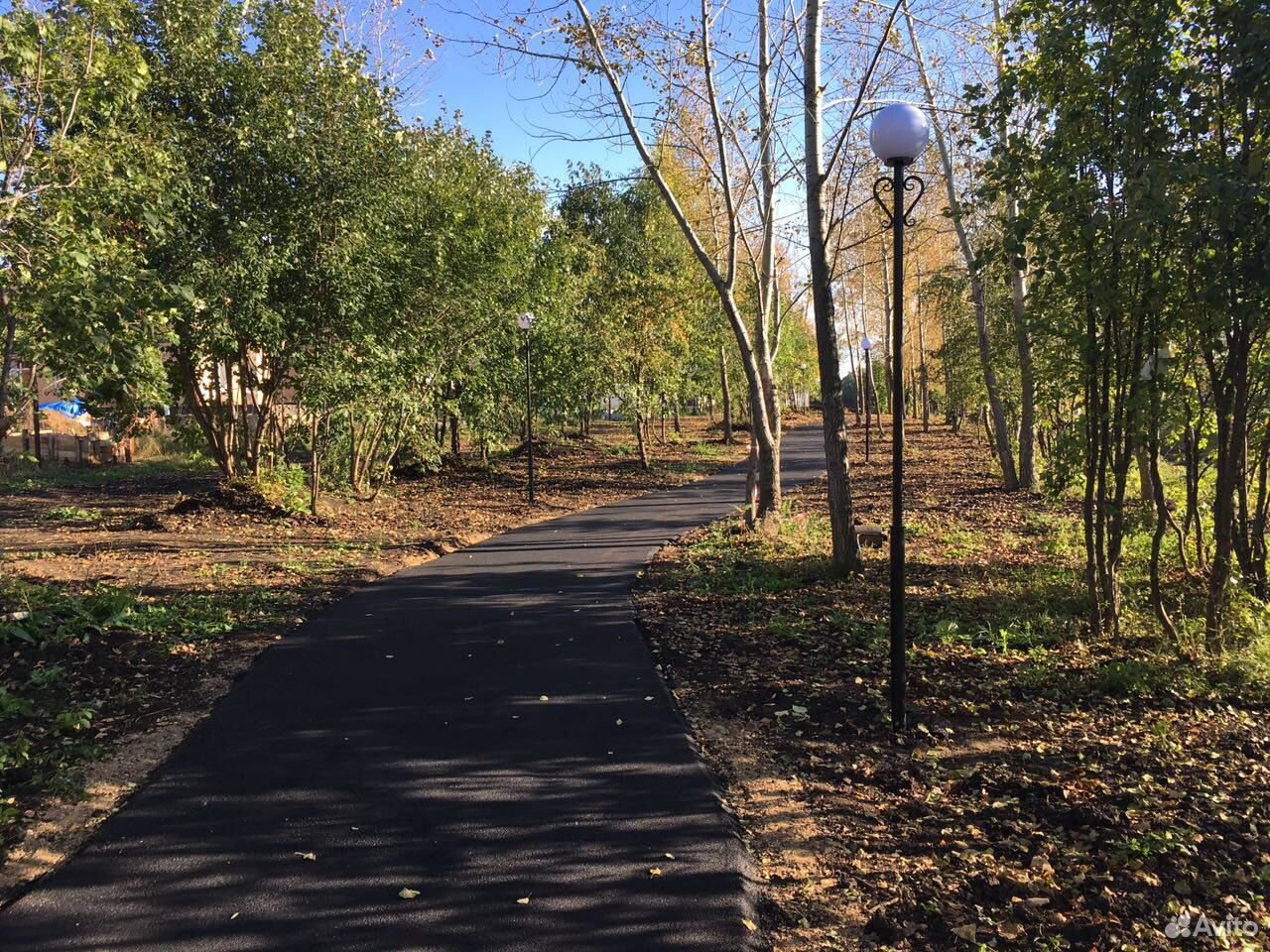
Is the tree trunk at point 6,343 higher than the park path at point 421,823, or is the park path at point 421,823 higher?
the tree trunk at point 6,343

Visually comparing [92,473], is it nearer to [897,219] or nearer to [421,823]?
[421,823]

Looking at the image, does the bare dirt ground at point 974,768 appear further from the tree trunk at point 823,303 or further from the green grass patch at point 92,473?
the green grass patch at point 92,473

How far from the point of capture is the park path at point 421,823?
2824 mm

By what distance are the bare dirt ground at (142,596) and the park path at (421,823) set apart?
286mm

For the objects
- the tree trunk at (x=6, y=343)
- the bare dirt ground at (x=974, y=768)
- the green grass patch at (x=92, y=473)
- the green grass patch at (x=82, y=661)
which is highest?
the tree trunk at (x=6, y=343)

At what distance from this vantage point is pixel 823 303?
25.2 feet

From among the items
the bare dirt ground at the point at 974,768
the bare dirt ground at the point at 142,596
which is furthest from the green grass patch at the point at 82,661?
the bare dirt ground at the point at 974,768

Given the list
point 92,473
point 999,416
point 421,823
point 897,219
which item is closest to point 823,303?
point 897,219


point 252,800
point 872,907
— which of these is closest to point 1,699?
A: point 252,800

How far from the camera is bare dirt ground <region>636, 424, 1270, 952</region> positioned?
115 inches

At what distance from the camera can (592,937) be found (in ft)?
9.05

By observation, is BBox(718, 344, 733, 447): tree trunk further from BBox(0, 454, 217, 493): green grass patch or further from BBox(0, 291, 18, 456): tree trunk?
BBox(0, 291, 18, 456): tree trunk

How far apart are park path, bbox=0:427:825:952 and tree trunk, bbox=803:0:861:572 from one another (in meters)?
3.01

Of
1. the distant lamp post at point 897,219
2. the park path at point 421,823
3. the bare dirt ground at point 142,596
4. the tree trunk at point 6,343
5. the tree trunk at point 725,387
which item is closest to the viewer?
the park path at point 421,823
